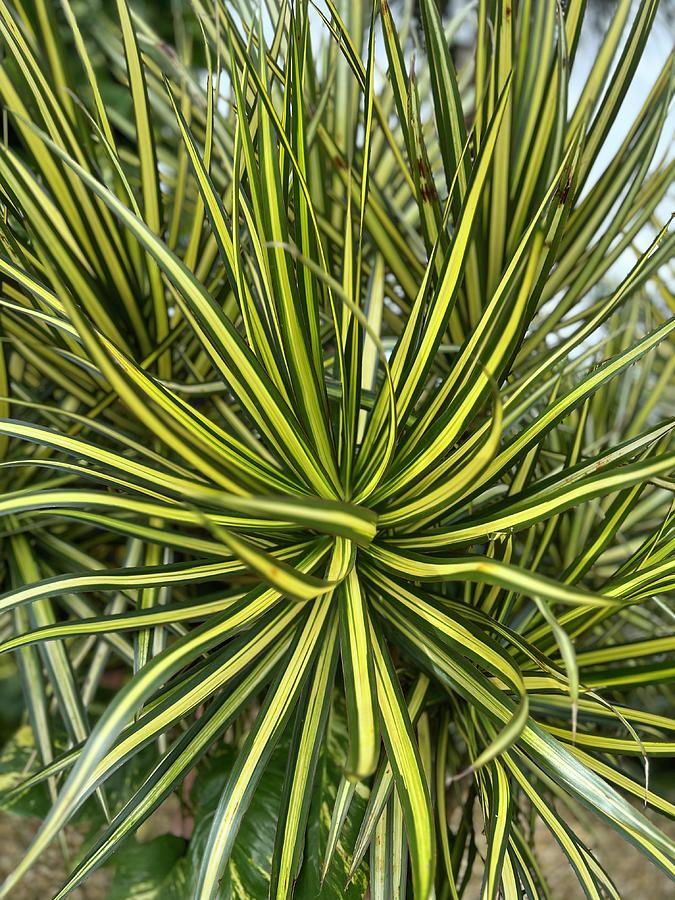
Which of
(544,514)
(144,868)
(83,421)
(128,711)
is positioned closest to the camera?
(128,711)

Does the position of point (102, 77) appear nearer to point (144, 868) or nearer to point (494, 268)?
point (494, 268)

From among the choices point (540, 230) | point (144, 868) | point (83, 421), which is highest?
point (540, 230)

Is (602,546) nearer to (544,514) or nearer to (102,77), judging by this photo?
(544,514)

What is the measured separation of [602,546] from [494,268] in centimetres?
37

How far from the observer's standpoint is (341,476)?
0.63 meters

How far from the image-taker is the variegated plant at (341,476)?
49 cm

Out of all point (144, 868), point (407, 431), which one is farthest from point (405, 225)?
point (144, 868)

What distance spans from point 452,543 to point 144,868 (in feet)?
1.91

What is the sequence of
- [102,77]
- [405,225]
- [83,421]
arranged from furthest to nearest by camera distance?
[102,77] < [405,225] < [83,421]

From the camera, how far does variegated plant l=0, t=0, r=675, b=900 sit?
0.49 m

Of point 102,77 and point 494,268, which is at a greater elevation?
point 102,77

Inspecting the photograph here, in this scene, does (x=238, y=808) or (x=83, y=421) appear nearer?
(x=238, y=808)

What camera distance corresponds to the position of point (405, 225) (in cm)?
92

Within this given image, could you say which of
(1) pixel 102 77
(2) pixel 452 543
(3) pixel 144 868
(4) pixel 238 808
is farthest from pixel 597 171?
(1) pixel 102 77
